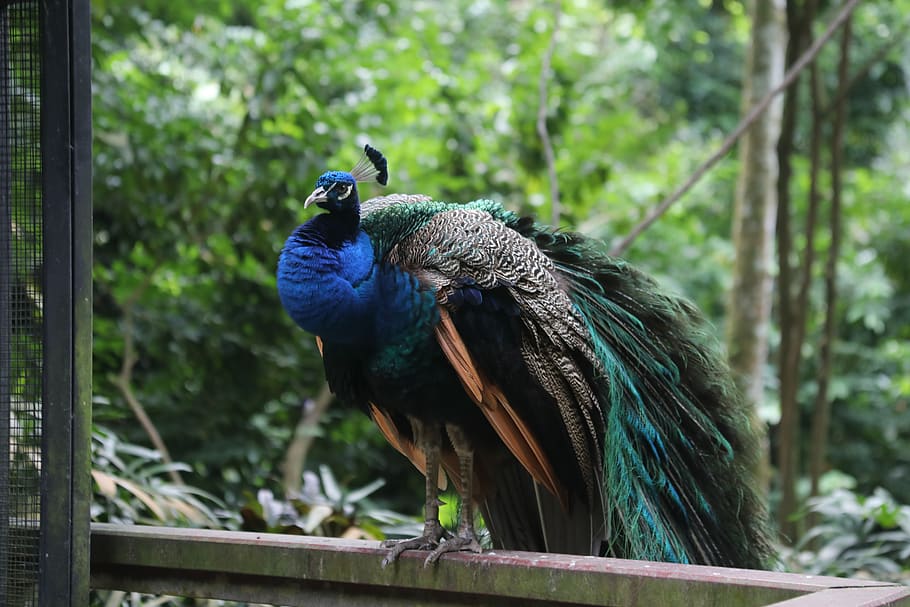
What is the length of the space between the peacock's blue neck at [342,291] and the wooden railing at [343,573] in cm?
48

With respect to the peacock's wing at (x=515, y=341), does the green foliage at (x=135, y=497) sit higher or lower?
lower

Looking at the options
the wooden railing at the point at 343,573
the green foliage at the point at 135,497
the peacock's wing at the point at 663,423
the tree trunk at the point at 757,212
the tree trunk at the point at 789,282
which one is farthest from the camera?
the tree trunk at the point at 789,282

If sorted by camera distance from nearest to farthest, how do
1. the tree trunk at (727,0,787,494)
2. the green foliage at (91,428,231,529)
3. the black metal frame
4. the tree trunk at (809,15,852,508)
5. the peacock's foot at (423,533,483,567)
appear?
1. the black metal frame
2. the peacock's foot at (423,533,483,567)
3. the green foliage at (91,428,231,529)
4. the tree trunk at (727,0,787,494)
5. the tree trunk at (809,15,852,508)

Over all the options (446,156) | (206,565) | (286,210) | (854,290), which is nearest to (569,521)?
(206,565)

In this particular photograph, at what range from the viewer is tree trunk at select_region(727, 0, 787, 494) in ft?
15.8

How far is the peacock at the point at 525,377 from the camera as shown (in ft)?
7.37

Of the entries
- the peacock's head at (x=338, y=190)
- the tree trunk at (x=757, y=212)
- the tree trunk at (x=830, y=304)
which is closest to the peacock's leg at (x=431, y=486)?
the peacock's head at (x=338, y=190)

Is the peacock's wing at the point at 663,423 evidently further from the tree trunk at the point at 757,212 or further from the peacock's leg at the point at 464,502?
the tree trunk at the point at 757,212

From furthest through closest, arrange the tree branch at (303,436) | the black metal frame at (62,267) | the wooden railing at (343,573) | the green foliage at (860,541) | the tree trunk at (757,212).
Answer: the tree branch at (303,436)
the tree trunk at (757,212)
the green foliage at (860,541)
the black metal frame at (62,267)
the wooden railing at (343,573)

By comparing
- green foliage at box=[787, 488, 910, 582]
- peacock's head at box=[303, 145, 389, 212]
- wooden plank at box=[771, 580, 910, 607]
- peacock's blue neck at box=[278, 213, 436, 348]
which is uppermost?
peacock's head at box=[303, 145, 389, 212]

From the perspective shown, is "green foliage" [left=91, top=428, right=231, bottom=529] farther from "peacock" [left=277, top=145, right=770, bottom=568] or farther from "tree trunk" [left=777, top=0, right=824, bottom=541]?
"tree trunk" [left=777, top=0, right=824, bottom=541]

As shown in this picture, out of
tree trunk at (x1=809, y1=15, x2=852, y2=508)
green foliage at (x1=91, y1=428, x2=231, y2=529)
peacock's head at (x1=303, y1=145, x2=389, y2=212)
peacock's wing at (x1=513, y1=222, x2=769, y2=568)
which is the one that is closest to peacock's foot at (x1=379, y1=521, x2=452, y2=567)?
peacock's wing at (x1=513, y1=222, x2=769, y2=568)

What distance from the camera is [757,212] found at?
4.87 m

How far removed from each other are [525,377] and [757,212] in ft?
9.78
